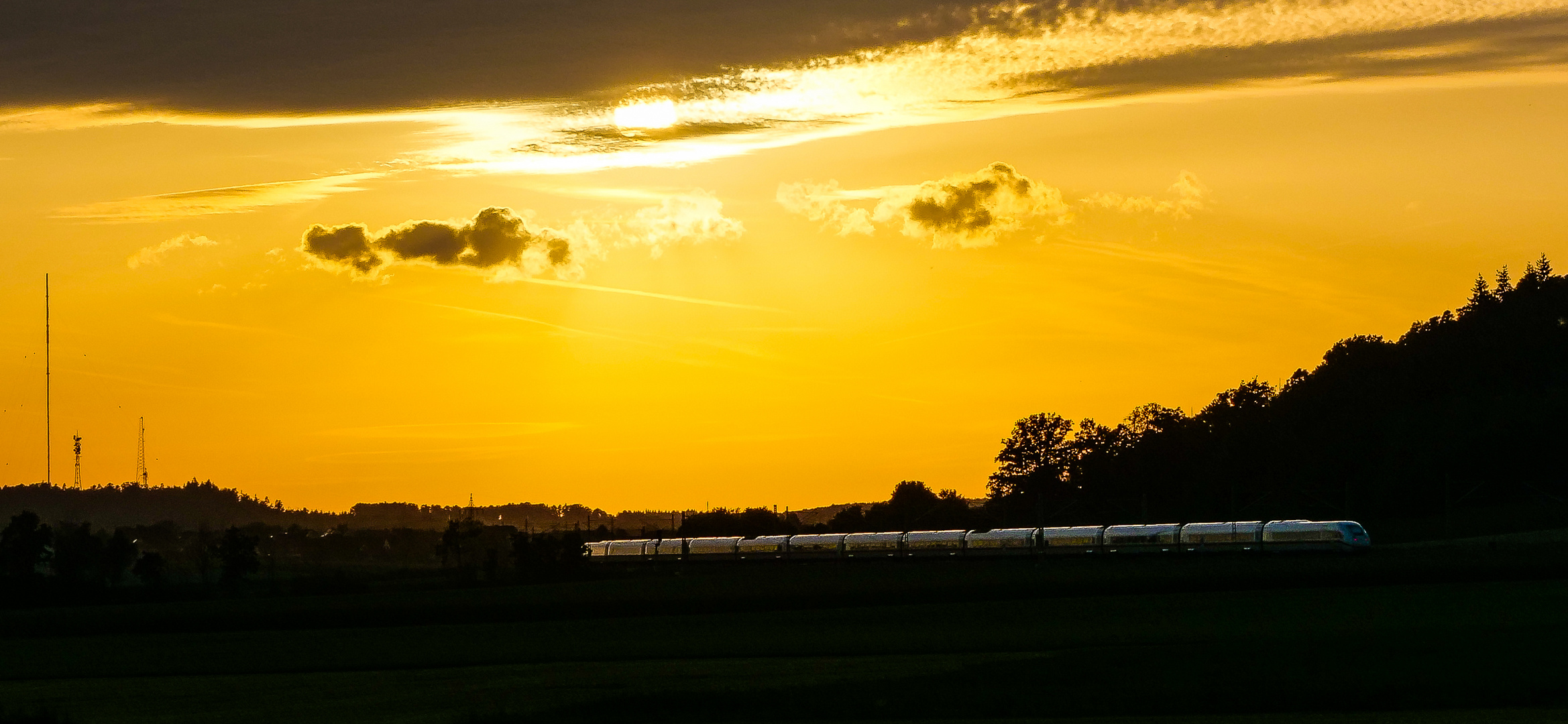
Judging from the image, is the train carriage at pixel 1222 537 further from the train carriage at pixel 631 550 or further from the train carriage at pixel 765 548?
the train carriage at pixel 631 550

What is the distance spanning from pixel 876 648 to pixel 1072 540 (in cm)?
8402

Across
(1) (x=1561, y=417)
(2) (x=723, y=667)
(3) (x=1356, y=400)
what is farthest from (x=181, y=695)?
(3) (x=1356, y=400)

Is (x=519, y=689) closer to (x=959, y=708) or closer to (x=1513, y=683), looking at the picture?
(x=959, y=708)

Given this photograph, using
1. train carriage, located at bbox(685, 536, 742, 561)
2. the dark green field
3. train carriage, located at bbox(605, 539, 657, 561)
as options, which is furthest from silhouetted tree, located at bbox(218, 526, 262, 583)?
train carriage, located at bbox(685, 536, 742, 561)

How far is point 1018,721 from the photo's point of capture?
43875 mm

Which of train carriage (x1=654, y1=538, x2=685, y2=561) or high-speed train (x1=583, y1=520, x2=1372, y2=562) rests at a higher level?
train carriage (x1=654, y1=538, x2=685, y2=561)

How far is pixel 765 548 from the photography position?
18175 centimetres

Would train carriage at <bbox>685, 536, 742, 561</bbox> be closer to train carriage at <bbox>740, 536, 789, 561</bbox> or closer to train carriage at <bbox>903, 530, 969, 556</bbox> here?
train carriage at <bbox>740, 536, 789, 561</bbox>

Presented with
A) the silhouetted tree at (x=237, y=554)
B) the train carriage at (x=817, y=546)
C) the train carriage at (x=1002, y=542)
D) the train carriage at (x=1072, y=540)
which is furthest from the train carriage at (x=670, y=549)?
the silhouetted tree at (x=237, y=554)

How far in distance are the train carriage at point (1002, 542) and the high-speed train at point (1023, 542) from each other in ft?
0.19

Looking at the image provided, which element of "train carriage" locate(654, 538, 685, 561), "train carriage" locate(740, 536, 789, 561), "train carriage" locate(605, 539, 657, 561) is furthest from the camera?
"train carriage" locate(605, 539, 657, 561)

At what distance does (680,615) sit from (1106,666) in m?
43.9

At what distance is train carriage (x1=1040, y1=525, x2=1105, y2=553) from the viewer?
5876 inches

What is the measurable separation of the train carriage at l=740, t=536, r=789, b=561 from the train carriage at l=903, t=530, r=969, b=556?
16956mm
